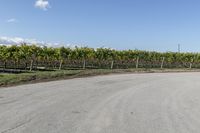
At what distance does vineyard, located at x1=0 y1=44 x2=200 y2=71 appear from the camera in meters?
41.1

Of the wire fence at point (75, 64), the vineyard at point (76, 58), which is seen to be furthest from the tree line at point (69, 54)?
the wire fence at point (75, 64)

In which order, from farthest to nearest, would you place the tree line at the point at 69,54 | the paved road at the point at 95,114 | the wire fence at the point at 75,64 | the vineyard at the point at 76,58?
the tree line at the point at 69,54, the vineyard at the point at 76,58, the wire fence at the point at 75,64, the paved road at the point at 95,114

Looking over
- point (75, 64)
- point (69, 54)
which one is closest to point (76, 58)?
point (69, 54)

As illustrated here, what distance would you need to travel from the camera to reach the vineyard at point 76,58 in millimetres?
41112

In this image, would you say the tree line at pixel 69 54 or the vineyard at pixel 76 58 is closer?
the vineyard at pixel 76 58

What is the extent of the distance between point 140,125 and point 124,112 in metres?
1.69

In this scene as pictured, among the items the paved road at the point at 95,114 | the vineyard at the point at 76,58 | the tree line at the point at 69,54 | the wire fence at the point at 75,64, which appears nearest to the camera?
the paved road at the point at 95,114

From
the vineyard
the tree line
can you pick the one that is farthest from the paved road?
the tree line

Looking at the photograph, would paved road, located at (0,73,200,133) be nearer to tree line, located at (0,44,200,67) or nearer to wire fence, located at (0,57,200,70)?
wire fence, located at (0,57,200,70)

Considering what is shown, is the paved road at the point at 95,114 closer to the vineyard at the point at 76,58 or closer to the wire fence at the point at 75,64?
the vineyard at the point at 76,58

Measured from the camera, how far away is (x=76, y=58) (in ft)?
161

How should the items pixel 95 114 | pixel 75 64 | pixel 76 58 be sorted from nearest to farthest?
pixel 95 114, pixel 75 64, pixel 76 58

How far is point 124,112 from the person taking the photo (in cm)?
973

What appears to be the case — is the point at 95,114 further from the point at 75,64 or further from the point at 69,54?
the point at 69,54
